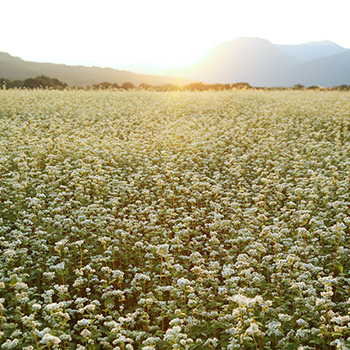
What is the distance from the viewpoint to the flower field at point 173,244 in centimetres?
546

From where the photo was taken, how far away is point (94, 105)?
24500 mm

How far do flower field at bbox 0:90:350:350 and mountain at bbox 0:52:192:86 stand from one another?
105292mm

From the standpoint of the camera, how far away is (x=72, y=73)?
444ft

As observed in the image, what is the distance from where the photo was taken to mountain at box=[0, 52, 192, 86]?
11756 centimetres

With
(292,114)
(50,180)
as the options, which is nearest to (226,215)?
(50,180)

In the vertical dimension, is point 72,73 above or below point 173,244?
above

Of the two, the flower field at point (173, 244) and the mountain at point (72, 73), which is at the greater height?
the mountain at point (72, 73)

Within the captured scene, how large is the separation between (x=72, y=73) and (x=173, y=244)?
140687 mm

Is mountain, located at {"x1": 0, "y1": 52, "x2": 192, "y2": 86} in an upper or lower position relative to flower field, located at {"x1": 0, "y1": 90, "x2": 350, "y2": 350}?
upper

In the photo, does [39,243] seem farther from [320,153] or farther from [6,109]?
[6,109]

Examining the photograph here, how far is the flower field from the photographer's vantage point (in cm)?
546

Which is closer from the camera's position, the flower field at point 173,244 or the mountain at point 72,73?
the flower field at point 173,244

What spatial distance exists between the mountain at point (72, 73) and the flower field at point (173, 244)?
105292mm

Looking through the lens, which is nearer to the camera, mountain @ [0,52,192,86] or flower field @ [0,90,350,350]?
flower field @ [0,90,350,350]
